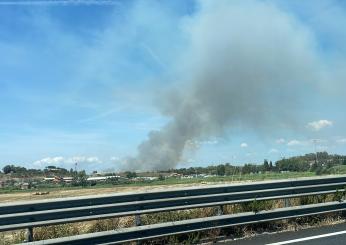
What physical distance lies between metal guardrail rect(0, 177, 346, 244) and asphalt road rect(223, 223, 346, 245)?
0.78 m

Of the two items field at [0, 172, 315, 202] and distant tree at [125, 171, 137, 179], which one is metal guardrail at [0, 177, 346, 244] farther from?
distant tree at [125, 171, 137, 179]

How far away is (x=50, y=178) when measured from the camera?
49312 millimetres

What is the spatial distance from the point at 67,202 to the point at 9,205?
36.1 inches

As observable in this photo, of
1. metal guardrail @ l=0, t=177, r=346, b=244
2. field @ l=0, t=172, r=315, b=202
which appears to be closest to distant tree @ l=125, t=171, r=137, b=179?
field @ l=0, t=172, r=315, b=202

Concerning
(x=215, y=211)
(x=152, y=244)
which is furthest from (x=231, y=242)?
(x=152, y=244)

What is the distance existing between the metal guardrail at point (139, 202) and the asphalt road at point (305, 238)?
30.7 inches

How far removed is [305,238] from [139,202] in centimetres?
348

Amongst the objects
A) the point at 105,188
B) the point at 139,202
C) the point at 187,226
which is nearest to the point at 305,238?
the point at 187,226

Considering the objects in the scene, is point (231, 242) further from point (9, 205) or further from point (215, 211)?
point (9, 205)

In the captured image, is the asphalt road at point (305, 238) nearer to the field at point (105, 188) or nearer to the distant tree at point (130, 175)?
the field at point (105, 188)

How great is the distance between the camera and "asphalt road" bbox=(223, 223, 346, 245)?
9.52 metres

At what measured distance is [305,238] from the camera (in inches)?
393

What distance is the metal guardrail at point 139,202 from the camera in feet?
24.6

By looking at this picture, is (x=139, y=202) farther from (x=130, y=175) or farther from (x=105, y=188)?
(x=130, y=175)
